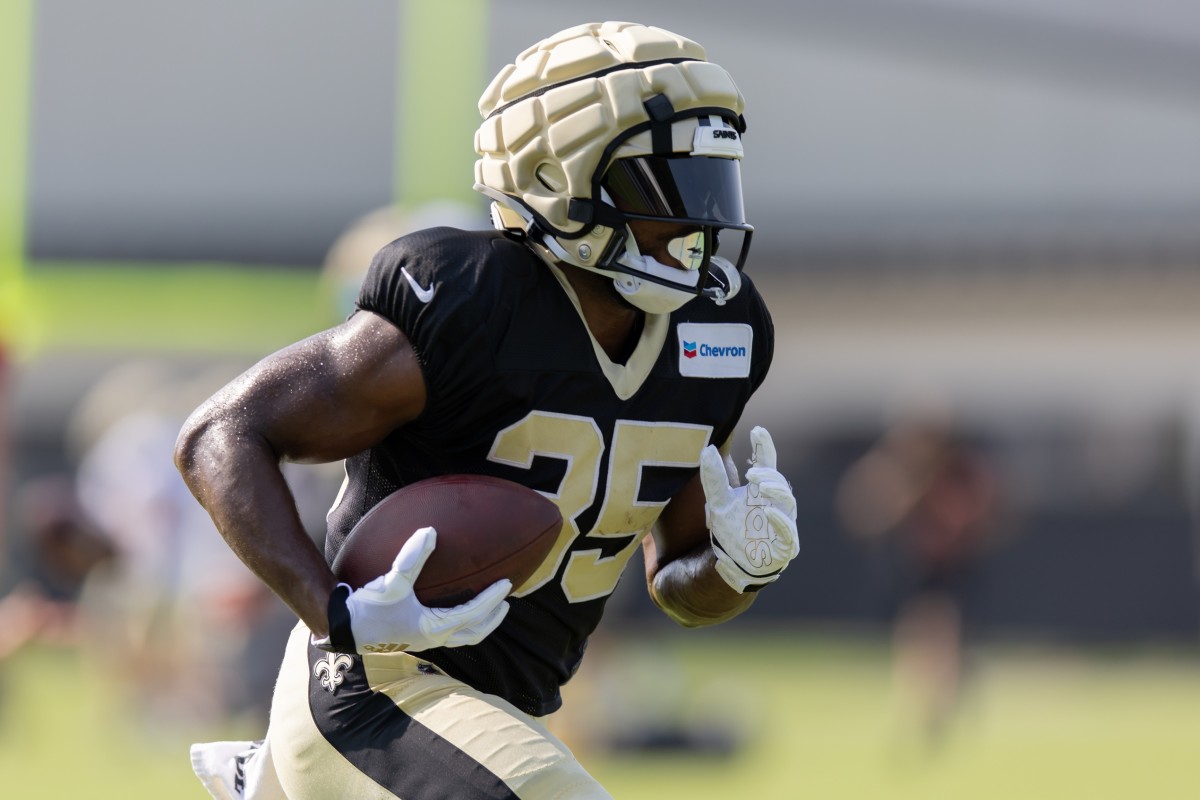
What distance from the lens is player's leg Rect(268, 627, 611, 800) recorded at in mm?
2547

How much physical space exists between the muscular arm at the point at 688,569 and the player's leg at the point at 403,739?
445 millimetres

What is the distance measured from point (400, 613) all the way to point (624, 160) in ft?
2.67

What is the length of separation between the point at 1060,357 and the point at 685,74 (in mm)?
17849

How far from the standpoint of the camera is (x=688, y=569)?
3062mm

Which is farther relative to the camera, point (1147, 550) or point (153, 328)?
point (153, 328)

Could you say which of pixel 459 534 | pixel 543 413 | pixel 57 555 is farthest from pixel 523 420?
pixel 57 555

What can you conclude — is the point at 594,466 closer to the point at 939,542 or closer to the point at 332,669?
the point at 332,669

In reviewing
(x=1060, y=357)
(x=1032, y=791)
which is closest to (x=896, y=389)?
(x=1060, y=357)

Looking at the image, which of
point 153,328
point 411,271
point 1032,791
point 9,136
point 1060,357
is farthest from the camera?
point 1060,357

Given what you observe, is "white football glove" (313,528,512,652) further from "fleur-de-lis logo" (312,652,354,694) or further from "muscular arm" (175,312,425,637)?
"fleur-de-lis logo" (312,652,354,694)

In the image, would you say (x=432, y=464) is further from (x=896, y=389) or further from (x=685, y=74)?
(x=896, y=389)

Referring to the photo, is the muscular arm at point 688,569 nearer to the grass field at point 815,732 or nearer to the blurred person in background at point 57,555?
the grass field at point 815,732

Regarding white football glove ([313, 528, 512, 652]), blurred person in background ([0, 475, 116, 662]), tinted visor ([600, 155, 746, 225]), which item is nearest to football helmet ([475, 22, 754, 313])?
tinted visor ([600, 155, 746, 225])

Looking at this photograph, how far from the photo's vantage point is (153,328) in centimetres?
1634
